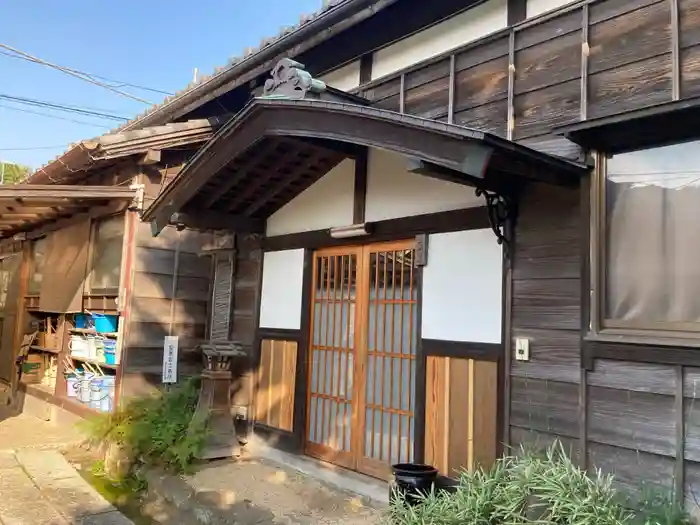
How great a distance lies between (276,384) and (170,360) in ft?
6.63

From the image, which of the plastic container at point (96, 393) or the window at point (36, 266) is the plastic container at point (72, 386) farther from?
the window at point (36, 266)

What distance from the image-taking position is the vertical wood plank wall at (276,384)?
657 centimetres

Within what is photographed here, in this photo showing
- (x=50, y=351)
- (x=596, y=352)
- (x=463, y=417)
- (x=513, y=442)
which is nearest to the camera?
(x=596, y=352)

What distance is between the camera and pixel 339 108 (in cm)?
423

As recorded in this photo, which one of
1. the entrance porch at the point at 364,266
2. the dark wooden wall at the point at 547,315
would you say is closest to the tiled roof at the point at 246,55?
the entrance porch at the point at 364,266

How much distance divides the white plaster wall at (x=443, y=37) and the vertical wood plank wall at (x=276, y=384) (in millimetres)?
3211

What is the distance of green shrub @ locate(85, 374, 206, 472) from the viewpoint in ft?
20.3

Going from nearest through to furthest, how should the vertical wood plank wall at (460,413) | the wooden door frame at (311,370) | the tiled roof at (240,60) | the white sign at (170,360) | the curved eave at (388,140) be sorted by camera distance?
1. the curved eave at (388,140)
2. the vertical wood plank wall at (460,413)
3. the tiled roof at (240,60)
4. the wooden door frame at (311,370)
5. the white sign at (170,360)

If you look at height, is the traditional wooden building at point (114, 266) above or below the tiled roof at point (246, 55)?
below

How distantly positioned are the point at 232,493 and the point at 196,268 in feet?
13.4

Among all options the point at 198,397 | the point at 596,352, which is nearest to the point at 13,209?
the point at 198,397

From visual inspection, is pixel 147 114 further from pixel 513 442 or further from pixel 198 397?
A: pixel 513 442

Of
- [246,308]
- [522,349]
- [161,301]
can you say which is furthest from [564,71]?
[161,301]

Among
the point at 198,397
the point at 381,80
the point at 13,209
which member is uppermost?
the point at 381,80
